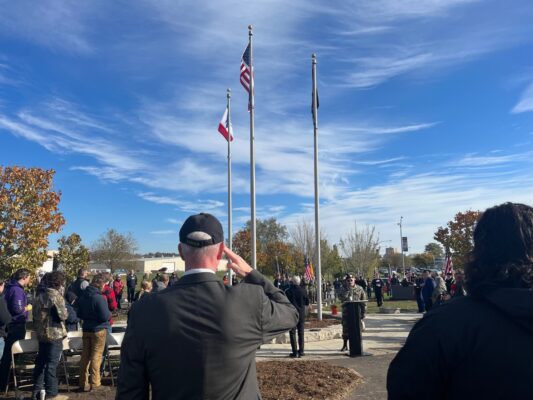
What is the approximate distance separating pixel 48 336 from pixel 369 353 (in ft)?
24.0

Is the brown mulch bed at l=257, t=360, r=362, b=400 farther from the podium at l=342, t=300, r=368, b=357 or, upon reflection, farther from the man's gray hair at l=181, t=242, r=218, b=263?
the man's gray hair at l=181, t=242, r=218, b=263

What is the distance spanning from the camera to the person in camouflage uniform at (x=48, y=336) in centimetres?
746

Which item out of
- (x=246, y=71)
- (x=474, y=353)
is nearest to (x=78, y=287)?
(x=246, y=71)

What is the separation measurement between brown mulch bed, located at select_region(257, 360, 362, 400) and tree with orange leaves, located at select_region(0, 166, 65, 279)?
1841 cm

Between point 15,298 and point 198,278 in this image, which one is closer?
point 198,278

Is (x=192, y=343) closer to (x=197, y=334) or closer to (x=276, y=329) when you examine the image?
(x=197, y=334)

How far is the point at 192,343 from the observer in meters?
2.17

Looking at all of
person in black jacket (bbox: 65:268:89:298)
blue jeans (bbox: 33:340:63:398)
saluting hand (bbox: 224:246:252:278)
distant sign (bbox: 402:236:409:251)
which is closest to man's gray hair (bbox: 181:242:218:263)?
saluting hand (bbox: 224:246:252:278)

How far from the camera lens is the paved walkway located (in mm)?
8073

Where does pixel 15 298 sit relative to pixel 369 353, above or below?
above

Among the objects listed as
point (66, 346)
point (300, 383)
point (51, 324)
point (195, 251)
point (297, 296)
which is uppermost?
point (195, 251)

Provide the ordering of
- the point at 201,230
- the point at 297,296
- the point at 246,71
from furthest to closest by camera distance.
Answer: the point at 246,71, the point at 297,296, the point at 201,230

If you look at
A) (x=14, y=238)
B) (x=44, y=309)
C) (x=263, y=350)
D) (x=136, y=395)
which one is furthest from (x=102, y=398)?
(x=14, y=238)

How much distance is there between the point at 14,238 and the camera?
23.8m
